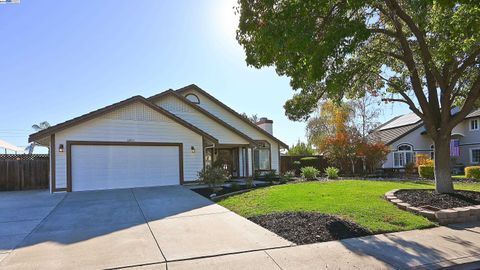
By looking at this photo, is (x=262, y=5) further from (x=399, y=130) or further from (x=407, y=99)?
(x=399, y=130)

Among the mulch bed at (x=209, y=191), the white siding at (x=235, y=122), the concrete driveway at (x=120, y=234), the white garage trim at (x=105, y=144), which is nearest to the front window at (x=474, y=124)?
the white siding at (x=235, y=122)

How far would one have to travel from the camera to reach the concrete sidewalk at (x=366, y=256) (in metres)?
5.06

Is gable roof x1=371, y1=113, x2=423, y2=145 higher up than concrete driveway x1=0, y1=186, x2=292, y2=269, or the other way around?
gable roof x1=371, y1=113, x2=423, y2=145

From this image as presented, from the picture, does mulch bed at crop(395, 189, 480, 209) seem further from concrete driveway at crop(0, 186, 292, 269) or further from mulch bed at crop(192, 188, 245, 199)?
mulch bed at crop(192, 188, 245, 199)

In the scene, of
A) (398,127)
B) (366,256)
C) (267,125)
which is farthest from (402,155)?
(366,256)

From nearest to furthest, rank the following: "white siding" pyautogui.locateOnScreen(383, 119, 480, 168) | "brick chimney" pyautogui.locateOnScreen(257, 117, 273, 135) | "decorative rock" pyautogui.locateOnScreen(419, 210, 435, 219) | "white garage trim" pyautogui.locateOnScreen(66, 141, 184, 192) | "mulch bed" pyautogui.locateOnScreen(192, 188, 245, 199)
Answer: "decorative rock" pyautogui.locateOnScreen(419, 210, 435, 219) → "mulch bed" pyautogui.locateOnScreen(192, 188, 245, 199) → "white garage trim" pyautogui.locateOnScreen(66, 141, 184, 192) → "brick chimney" pyautogui.locateOnScreen(257, 117, 273, 135) → "white siding" pyautogui.locateOnScreen(383, 119, 480, 168)

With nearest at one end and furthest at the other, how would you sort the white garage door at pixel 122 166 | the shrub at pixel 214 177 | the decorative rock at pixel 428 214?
the decorative rock at pixel 428 214
the shrub at pixel 214 177
the white garage door at pixel 122 166

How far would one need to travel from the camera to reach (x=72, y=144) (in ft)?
49.1

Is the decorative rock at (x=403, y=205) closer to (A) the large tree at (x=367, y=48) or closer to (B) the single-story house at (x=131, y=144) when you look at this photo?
(A) the large tree at (x=367, y=48)

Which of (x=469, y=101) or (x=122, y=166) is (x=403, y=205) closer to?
(x=469, y=101)

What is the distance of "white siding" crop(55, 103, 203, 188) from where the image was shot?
587 inches

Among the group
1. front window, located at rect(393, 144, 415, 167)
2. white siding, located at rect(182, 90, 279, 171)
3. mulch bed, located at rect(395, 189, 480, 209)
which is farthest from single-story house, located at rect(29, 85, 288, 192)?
front window, located at rect(393, 144, 415, 167)

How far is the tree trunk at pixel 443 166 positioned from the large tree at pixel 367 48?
3 centimetres

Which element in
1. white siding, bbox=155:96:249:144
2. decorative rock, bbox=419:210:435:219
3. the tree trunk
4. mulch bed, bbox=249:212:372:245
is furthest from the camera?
white siding, bbox=155:96:249:144
